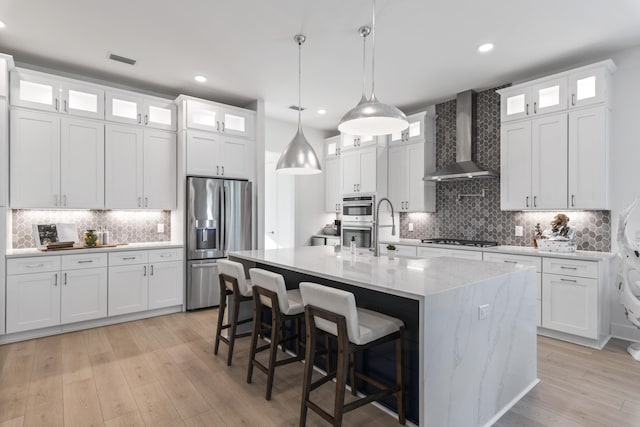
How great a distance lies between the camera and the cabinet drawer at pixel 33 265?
3.46 meters

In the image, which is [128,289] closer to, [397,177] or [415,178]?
[397,177]

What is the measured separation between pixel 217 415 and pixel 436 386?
139 centimetres

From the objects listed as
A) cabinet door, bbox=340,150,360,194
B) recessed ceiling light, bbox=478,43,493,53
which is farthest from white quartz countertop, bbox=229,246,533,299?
cabinet door, bbox=340,150,360,194

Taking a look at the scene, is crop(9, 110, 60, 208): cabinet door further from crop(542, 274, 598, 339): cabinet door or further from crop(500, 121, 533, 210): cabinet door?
crop(542, 274, 598, 339): cabinet door

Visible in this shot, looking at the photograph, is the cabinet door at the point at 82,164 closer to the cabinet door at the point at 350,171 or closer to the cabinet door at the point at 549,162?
the cabinet door at the point at 350,171

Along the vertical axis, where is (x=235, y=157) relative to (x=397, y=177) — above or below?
above

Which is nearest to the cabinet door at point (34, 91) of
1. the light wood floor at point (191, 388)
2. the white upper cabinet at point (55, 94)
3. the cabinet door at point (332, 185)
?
the white upper cabinet at point (55, 94)

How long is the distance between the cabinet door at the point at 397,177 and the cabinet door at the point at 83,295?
13.4ft

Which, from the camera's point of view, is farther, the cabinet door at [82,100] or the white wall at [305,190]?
the white wall at [305,190]

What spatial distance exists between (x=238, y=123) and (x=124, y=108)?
1474 millimetres

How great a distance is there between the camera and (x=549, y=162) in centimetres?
388

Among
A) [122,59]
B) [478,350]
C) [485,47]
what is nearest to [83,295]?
[122,59]

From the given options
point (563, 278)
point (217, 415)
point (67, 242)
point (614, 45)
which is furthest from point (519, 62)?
point (67, 242)

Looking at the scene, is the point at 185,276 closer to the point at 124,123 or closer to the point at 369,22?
the point at 124,123
